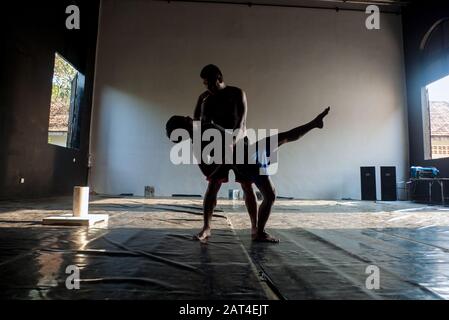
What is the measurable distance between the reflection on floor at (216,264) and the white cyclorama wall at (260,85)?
5773 mm

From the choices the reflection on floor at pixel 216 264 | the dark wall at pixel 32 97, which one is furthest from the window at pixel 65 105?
the reflection on floor at pixel 216 264

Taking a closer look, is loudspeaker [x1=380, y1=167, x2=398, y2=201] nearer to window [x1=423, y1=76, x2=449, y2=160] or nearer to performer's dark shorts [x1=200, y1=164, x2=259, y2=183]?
window [x1=423, y1=76, x2=449, y2=160]

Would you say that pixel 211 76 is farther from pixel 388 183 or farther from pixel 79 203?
pixel 388 183

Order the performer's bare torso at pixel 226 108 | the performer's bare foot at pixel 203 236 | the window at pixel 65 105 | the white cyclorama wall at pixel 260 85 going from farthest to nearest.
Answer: the white cyclorama wall at pixel 260 85 < the window at pixel 65 105 < the performer's bare torso at pixel 226 108 < the performer's bare foot at pixel 203 236

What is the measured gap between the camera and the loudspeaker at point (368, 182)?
7996 mm

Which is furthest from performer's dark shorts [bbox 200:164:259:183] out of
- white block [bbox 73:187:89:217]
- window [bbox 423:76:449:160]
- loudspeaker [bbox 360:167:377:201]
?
window [bbox 423:76:449:160]

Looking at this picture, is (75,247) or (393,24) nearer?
(75,247)

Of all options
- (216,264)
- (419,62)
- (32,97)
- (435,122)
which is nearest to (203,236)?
(216,264)

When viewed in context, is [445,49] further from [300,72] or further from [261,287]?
[261,287]

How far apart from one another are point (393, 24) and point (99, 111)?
8194mm

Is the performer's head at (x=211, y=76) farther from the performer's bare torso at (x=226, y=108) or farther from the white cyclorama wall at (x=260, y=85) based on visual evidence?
the white cyclorama wall at (x=260, y=85)

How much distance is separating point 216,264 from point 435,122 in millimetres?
8468
